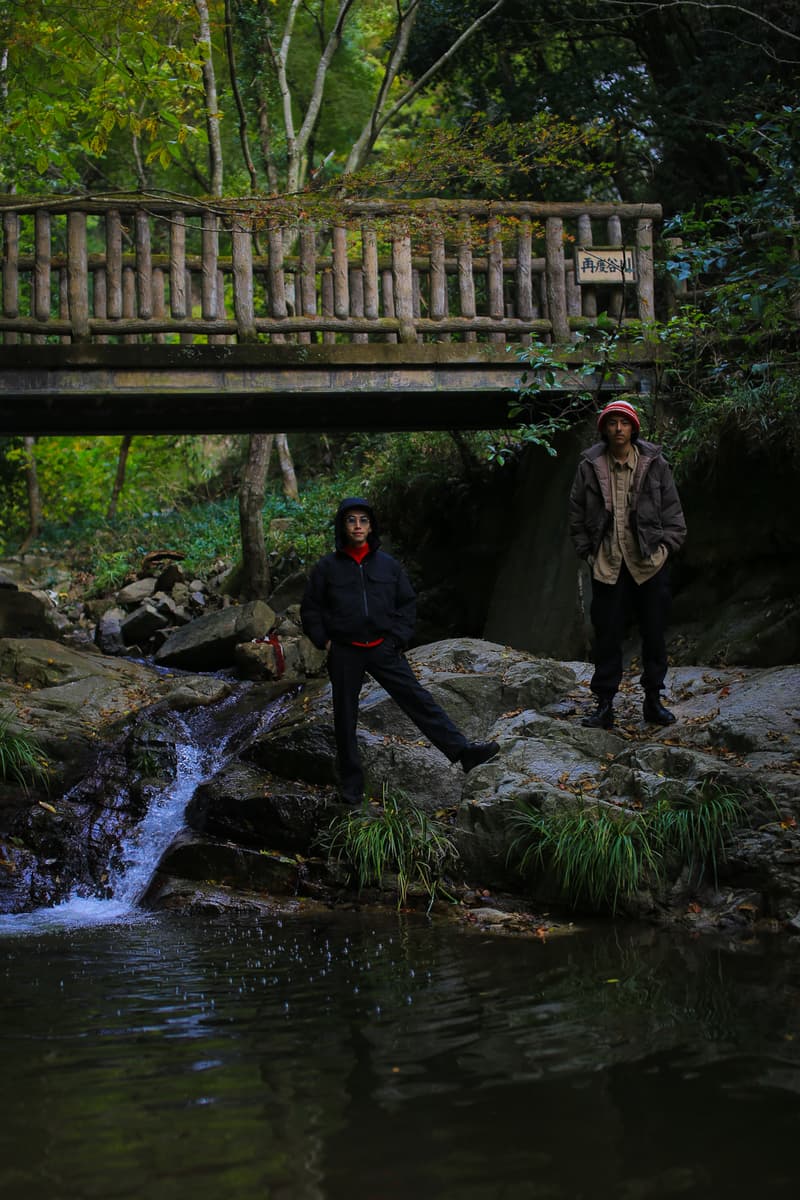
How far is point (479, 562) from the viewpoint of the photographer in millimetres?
13602

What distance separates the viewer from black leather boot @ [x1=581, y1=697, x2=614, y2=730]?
7582mm

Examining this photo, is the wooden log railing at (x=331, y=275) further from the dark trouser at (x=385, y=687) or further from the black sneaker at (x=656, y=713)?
the black sneaker at (x=656, y=713)

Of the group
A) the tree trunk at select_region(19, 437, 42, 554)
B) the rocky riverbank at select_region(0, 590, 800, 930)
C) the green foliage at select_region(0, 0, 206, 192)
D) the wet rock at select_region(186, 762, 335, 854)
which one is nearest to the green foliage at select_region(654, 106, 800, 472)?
the rocky riverbank at select_region(0, 590, 800, 930)

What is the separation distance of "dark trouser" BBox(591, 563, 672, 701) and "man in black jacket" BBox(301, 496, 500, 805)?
961 mm

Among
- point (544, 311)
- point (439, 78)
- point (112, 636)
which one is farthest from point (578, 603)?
point (439, 78)

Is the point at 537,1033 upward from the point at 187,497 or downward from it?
downward

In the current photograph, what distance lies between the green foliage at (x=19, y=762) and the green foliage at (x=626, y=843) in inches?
146

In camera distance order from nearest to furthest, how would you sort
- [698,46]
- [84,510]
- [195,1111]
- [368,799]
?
[195,1111] → [368,799] → [698,46] → [84,510]

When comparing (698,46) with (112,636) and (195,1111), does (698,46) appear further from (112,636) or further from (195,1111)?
(195,1111)

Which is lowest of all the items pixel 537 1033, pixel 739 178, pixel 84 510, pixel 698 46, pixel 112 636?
pixel 537 1033

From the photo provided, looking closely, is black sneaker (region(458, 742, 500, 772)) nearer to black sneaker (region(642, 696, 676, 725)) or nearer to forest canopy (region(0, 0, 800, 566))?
black sneaker (region(642, 696, 676, 725))

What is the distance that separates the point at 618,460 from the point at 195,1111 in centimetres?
513

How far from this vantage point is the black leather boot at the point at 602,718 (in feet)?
24.9

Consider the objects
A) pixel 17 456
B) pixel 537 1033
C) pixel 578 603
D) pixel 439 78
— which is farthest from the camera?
pixel 17 456
